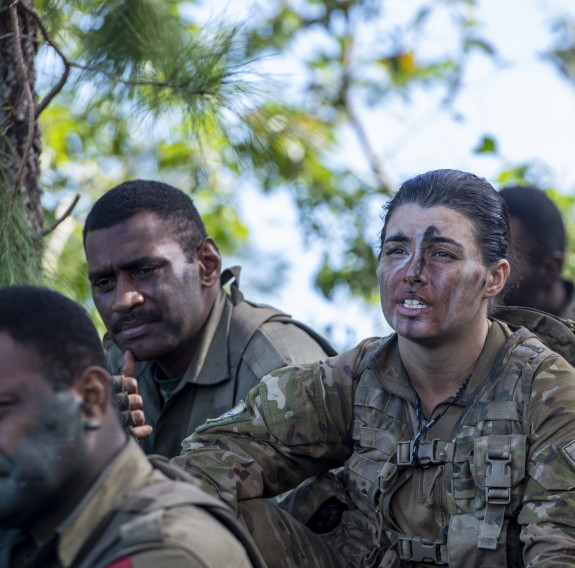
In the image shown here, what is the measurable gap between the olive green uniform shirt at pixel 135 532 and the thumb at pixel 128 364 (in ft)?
6.22

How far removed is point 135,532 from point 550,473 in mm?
1352

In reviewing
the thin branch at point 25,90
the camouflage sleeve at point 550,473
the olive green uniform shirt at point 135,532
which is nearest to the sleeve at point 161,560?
the olive green uniform shirt at point 135,532

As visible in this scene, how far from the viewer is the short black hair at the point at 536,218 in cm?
499

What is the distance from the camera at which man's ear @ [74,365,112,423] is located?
6.82 ft

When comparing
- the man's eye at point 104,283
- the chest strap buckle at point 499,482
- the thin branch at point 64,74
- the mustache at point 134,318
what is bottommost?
the chest strap buckle at point 499,482

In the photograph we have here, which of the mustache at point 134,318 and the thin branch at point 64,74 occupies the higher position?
the thin branch at point 64,74

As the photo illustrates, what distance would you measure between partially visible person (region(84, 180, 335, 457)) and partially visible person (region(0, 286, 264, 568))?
74.1 inches

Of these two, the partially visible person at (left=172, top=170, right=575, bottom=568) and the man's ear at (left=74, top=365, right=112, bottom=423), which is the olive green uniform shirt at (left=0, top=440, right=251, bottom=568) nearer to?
the man's ear at (left=74, top=365, right=112, bottom=423)

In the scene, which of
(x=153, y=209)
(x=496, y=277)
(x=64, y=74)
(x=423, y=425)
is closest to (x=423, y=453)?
(x=423, y=425)

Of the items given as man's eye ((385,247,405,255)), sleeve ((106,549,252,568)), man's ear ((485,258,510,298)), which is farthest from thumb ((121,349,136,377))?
sleeve ((106,549,252,568))

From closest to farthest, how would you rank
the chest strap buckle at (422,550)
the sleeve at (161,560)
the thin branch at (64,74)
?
the sleeve at (161,560) → the chest strap buckle at (422,550) → the thin branch at (64,74)

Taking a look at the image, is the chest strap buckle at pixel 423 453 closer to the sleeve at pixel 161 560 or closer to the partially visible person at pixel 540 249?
the sleeve at pixel 161 560

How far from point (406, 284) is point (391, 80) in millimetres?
6379

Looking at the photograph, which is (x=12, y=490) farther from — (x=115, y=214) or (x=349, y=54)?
(x=349, y=54)
